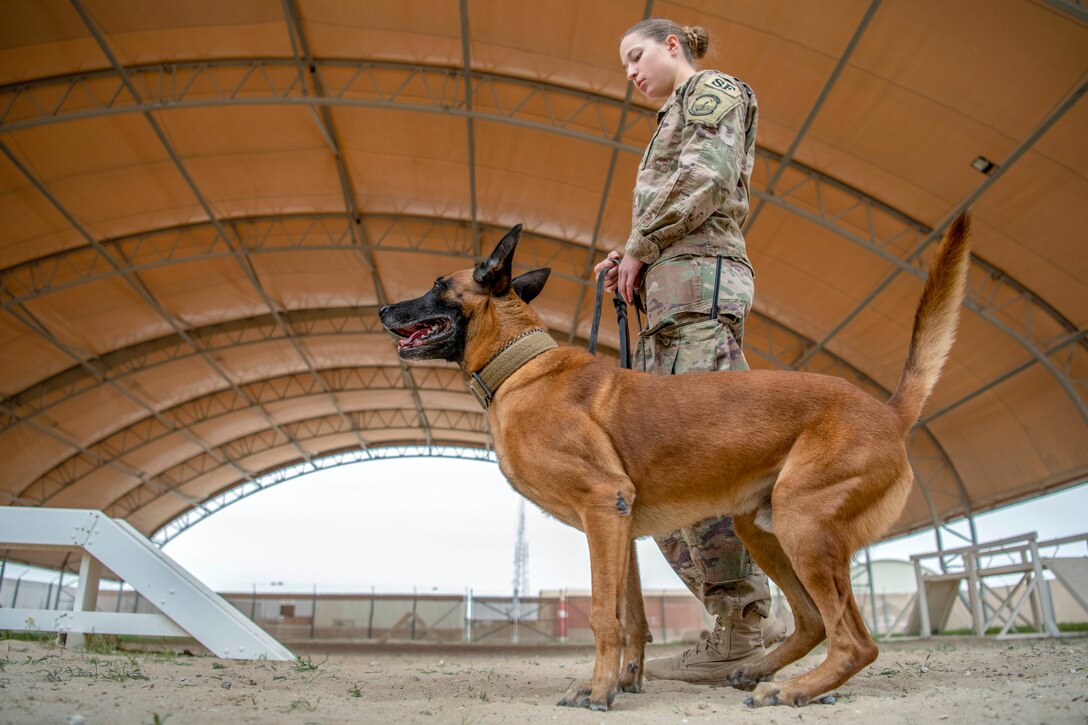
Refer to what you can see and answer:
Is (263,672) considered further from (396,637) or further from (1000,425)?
(396,637)

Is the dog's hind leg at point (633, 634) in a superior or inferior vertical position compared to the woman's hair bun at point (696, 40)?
inferior

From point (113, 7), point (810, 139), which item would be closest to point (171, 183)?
point (113, 7)

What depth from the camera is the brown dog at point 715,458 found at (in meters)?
2.51

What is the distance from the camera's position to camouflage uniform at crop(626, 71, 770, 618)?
323 cm

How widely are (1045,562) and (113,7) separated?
16.0 m

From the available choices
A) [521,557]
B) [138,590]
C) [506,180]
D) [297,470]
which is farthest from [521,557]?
[138,590]

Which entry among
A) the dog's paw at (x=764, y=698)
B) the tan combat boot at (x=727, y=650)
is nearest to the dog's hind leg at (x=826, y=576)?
the dog's paw at (x=764, y=698)

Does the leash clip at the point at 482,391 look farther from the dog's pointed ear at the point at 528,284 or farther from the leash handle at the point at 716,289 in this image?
the leash handle at the point at 716,289

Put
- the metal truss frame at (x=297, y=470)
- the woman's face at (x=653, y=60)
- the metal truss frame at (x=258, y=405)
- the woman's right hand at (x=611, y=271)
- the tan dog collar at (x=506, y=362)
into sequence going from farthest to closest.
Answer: the metal truss frame at (x=297, y=470) < the metal truss frame at (x=258, y=405) < the woman's right hand at (x=611, y=271) < the woman's face at (x=653, y=60) < the tan dog collar at (x=506, y=362)

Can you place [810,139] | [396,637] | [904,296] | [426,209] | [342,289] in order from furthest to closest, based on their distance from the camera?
1. [396,637]
2. [342,289]
3. [426,209]
4. [904,296]
5. [810,139]

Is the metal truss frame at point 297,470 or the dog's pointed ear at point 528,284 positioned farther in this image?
the metal truss frame at point 297,470

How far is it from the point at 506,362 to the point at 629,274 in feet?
2.97

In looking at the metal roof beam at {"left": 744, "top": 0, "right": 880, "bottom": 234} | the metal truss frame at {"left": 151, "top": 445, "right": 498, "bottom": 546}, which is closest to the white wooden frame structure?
the metal roof beam at {"left": 744, "top": 0, "right": 880, "bottom": 234}

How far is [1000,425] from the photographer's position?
1673 cm
